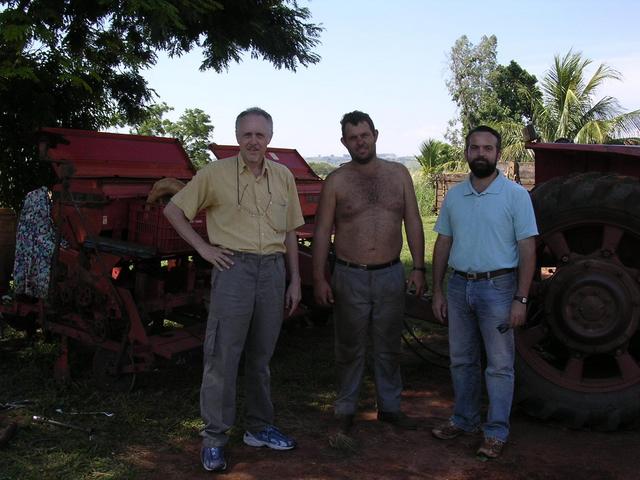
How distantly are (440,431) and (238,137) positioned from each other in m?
2.05

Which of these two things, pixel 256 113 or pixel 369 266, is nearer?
pixel 256 113

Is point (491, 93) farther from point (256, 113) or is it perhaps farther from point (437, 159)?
point (256, 113)

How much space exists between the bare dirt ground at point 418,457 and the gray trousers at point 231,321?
25 cm

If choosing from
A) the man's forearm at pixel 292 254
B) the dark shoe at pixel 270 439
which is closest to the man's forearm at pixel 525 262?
the man's forearm at pixel 292 254

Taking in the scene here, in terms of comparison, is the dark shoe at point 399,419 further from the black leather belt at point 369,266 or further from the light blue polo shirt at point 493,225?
the light blue polo shirt at point 493,225

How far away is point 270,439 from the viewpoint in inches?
145

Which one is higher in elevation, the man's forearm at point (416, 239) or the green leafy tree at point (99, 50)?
the green leafy tree at point (99, 50)

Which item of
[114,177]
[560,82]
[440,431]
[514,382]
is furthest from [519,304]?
[560,82]

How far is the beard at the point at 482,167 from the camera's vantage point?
3.47 m

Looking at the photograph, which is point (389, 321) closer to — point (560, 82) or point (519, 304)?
point (519, 304)

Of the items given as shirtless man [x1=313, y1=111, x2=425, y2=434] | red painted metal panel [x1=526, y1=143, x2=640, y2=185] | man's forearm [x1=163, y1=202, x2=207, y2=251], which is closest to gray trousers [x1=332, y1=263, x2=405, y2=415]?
shirtless man [x1=313, y1=111, x2=425, y2=434]

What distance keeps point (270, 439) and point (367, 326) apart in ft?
2.88

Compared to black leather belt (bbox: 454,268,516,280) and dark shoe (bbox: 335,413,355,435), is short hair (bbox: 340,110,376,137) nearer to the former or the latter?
black leather belt (bbox: 454,268,516,280)

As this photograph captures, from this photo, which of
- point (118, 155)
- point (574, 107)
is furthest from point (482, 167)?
point (574, 107)
